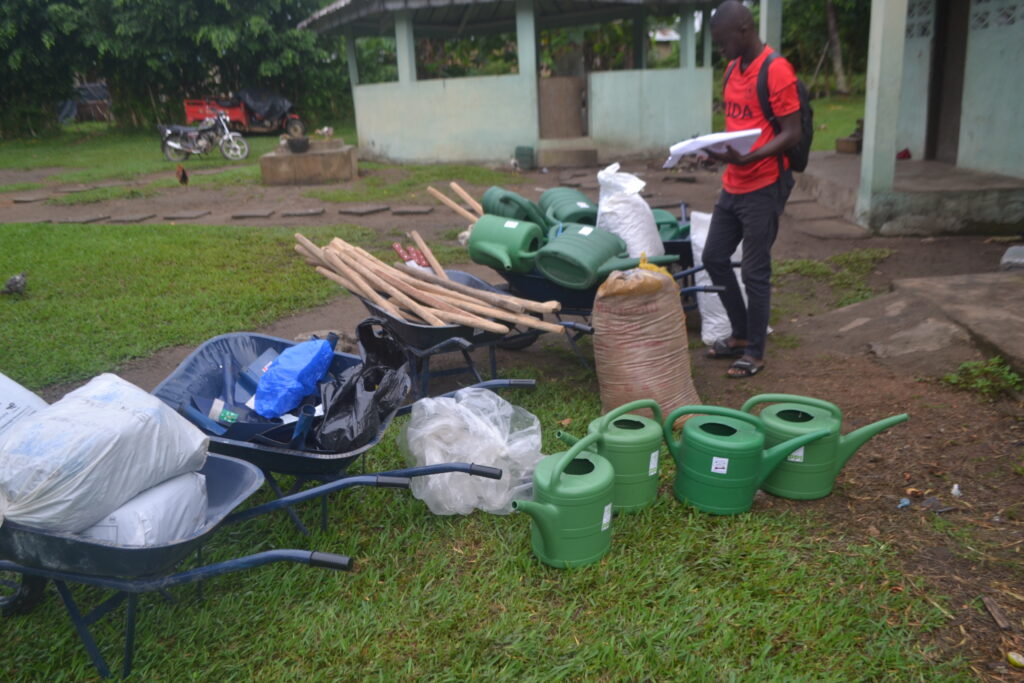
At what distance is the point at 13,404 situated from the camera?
100 inches

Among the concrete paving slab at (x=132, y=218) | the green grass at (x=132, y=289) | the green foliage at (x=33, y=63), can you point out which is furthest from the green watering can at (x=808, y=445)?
the green foliage at (x=33, y=63)

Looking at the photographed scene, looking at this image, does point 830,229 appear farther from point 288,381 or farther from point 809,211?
point 288,381

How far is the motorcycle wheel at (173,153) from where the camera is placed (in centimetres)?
1630

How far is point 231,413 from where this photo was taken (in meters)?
3.22

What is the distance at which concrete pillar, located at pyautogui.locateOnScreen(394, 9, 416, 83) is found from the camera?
45.5 ft

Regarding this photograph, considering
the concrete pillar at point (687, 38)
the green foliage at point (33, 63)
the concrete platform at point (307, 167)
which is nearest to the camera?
the concrete platform at point (307, 167)

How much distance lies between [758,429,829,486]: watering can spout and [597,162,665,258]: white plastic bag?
1946 millimetres

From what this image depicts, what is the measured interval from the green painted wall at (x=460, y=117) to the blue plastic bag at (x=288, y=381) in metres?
11.5

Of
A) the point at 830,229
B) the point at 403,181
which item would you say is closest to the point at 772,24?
the point at 830,229

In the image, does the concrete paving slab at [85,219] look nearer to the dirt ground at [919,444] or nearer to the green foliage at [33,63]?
the dirt ground at [919,444]

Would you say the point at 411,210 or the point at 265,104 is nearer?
the point at 411,210

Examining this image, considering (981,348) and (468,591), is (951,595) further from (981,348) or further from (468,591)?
(981,348)

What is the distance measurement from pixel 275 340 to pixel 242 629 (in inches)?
60.1

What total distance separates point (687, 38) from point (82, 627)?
15085mm
